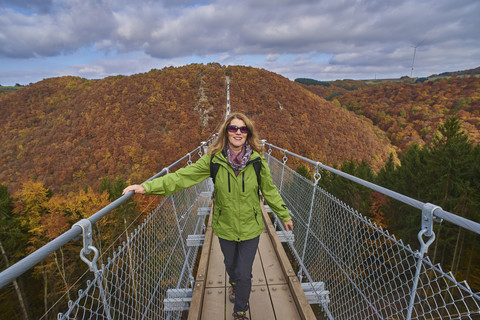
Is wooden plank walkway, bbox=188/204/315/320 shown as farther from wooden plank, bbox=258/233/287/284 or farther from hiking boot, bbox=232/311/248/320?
hiking boot, bbox=232/311/248/320

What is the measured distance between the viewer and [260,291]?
2.62 m

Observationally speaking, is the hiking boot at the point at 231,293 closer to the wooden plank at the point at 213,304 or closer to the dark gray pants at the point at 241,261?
the wooden plank at the point at 213,304

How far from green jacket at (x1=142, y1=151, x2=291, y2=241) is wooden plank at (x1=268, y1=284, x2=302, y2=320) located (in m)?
0.88

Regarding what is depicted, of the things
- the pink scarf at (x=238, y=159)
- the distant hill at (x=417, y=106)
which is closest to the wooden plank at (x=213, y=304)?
the pink scarf at (x=238, y=159)

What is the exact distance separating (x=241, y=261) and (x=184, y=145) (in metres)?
51.0

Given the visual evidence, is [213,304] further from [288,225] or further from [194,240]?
[288,225]

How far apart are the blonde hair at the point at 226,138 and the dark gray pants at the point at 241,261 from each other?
807 mm

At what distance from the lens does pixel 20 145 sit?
6159cm

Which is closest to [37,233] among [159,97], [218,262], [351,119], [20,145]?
[218,262]

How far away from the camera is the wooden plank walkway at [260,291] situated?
7.61 ft

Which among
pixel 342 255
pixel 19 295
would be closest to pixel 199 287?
pixel 342 255

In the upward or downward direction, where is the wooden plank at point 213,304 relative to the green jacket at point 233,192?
downward

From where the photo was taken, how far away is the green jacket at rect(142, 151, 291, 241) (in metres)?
2.01

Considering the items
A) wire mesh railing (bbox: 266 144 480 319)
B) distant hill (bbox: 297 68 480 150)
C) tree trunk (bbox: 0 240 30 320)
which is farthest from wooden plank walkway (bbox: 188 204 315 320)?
distant hill (bbox: 297 68 480 150)
